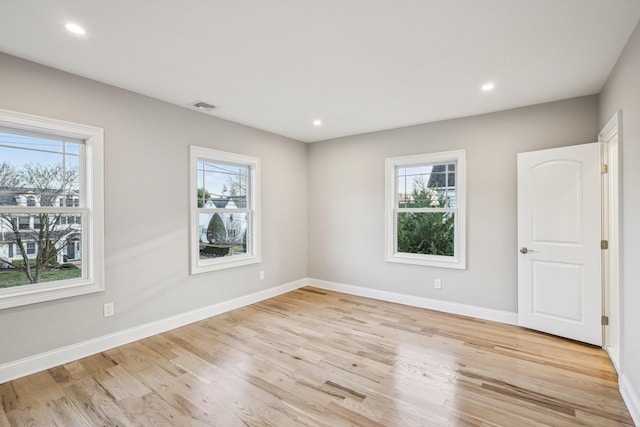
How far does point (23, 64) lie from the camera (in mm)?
2541

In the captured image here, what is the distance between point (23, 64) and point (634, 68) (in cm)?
457

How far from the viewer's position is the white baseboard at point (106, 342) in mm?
2508

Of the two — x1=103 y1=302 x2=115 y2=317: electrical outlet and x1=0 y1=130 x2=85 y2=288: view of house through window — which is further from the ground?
x1=0 y1=130 x2=85 y2=288: view of house through window

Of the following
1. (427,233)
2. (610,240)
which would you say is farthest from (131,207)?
(610,240)

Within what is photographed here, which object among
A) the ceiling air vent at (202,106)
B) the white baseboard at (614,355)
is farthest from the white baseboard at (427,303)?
the ceiling air vent at (202,106)

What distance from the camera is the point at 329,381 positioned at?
2.47 m

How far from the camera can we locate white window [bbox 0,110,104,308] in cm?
258

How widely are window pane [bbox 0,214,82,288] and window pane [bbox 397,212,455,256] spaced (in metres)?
3.96

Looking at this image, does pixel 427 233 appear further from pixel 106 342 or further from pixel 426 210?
pixel 106 342

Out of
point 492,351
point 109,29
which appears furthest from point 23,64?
point 492,351

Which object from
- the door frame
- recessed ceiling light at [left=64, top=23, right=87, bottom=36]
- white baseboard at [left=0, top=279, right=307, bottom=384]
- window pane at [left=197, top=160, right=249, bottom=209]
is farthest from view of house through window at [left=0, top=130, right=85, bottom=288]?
the door frame

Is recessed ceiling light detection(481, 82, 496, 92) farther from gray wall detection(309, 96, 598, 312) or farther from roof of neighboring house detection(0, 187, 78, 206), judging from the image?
roof of neighboring house detection(0, 187, 78, 206)

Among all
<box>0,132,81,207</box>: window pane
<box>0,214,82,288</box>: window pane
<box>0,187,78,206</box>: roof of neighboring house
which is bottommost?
<box>0,214,82,288</box>: window pane

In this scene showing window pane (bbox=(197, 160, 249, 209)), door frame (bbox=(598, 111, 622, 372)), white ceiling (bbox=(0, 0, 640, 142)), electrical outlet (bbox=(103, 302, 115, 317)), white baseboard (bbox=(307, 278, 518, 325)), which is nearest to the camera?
white ceiling (bbox=(0, 0, 640, 142))
